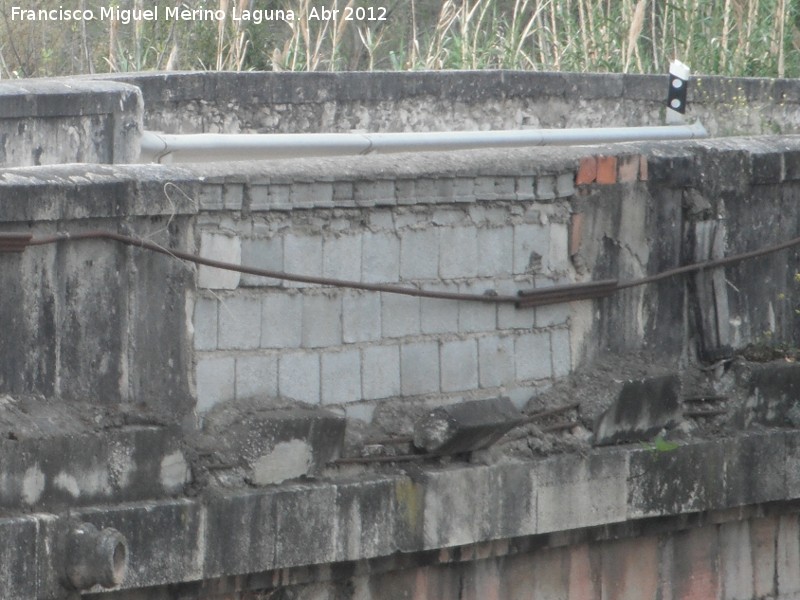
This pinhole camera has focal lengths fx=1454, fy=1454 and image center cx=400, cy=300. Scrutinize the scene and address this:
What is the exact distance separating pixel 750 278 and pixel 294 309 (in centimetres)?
201

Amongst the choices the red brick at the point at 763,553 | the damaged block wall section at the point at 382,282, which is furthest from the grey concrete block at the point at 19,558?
the red brick at the point at 763,553

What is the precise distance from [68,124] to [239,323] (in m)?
2.60

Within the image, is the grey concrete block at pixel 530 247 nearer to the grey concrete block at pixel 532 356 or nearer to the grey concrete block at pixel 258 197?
the grey concrete block at pixel 532 356

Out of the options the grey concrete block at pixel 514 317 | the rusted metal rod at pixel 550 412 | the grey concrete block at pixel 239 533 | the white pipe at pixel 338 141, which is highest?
the white pipe at pixel 338 141

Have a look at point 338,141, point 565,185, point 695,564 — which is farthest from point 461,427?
point 338,141

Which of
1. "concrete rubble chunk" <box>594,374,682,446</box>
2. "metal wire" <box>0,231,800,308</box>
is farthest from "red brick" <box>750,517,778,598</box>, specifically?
"metal wire" <box>0,231,800,308</box>

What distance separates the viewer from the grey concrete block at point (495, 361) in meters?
4.96

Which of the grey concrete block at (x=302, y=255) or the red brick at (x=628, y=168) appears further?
the red brick at (x=628, y=168)

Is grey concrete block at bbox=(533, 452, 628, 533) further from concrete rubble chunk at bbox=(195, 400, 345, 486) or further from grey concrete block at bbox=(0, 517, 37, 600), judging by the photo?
grey concrete block at bbox=(0, 517, 37, 600)

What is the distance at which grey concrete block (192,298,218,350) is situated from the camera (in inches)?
169

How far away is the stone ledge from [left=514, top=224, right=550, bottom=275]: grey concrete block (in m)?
0.67

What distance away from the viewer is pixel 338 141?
291 inches

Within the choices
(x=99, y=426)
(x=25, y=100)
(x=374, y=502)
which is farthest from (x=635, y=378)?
(x=25, y=100)

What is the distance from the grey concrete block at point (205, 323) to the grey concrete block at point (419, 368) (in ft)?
2.32
